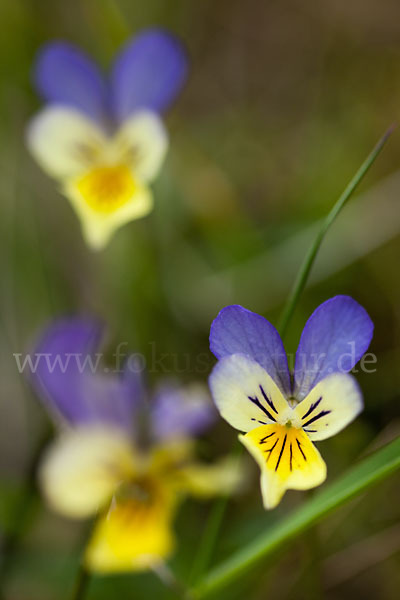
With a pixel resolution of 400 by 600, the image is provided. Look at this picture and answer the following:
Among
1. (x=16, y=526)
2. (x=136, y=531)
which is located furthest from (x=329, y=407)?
(x=16, y=526)

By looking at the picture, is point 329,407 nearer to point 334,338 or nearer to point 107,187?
point 334,338

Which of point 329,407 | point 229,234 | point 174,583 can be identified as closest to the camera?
point 329,407

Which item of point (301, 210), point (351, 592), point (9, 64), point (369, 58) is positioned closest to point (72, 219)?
point (9, 64)

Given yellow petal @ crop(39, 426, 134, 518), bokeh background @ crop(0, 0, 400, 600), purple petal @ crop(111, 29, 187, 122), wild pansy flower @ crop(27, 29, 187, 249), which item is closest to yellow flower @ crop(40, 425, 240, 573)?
yellow petal @ crop(39, 426, 134, 518)

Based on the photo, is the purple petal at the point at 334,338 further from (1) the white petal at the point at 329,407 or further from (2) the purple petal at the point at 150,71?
(2) the purple petal at the point at 150,71

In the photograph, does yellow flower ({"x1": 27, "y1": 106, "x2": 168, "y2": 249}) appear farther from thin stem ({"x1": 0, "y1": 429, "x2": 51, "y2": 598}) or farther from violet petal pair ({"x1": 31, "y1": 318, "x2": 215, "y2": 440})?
thin stem ({"x1": 0, "y1": 429, "x2": 51, "y2": 598})

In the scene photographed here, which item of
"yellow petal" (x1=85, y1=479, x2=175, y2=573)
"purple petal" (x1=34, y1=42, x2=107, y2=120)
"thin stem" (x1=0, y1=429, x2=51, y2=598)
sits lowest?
→ "thin stem" (x1=0, y1=429, x2=51, y2=598)
